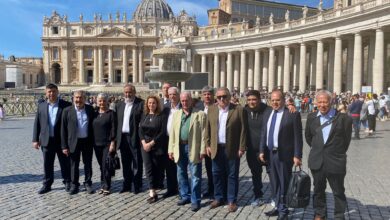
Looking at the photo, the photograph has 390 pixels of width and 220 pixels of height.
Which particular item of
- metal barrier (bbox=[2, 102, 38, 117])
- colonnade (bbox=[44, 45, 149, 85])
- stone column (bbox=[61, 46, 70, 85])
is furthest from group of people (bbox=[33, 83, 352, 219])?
stone column (bbox=[61, 46, 70, 85])

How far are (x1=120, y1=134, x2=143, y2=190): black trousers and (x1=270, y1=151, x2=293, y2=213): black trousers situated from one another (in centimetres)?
280

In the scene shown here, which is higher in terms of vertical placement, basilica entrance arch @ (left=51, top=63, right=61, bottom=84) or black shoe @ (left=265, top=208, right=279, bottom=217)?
basilica entrance arch @ (left=51, top=63, right=61, bottom=84)

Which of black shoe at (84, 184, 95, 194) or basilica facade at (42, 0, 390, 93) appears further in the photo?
basilica facade at (42, 0, 390, 93)

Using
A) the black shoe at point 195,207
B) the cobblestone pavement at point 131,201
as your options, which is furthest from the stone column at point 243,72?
the black shoe at point 195,207

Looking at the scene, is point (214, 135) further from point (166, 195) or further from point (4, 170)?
point (4, 170)

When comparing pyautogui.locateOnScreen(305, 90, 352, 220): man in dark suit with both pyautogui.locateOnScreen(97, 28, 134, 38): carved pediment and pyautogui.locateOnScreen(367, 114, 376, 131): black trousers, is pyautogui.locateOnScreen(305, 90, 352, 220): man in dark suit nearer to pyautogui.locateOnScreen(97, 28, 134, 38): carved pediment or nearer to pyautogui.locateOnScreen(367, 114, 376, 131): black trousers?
pyautogui.locateOnScreen(367, 114, 376, 131): black trousers

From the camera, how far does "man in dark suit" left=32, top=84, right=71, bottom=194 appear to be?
8.01 metres

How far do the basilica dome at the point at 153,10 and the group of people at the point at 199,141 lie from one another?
363ft

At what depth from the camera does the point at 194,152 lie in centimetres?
684

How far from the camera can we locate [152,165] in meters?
7.52

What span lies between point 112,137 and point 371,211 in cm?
499

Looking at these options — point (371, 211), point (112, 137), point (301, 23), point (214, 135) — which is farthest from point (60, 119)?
point (301, 23)

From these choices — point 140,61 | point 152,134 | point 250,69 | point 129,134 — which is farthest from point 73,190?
point 140,61

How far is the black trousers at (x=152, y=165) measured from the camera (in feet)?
24.3
